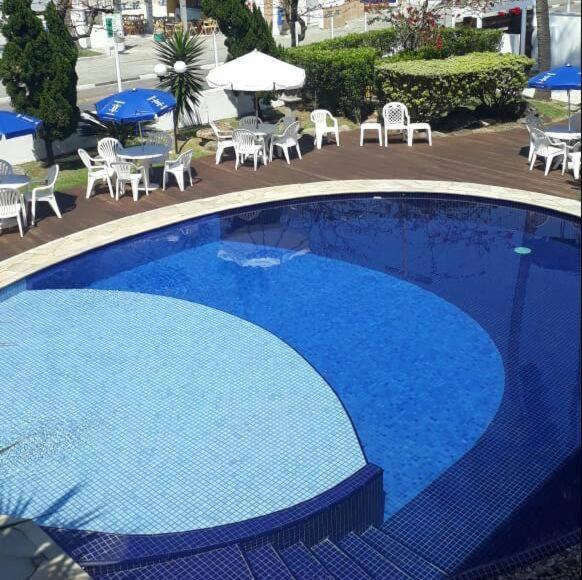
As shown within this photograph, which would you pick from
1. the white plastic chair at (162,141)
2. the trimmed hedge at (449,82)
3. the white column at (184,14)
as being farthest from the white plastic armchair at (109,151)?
the white column at (184,14)

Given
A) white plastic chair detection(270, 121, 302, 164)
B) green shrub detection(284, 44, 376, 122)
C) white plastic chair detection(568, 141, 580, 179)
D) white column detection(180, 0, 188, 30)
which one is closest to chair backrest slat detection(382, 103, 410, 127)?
green shrub detection(284, 44, 376, 122)

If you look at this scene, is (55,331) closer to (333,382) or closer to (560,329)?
(333,382)

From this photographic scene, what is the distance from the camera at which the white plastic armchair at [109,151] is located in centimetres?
1612

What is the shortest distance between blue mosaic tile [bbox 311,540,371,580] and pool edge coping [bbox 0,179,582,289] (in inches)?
287

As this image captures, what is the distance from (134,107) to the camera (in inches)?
610

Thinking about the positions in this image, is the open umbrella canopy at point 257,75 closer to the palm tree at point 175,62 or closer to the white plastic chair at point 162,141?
the palm tree at point 175,62

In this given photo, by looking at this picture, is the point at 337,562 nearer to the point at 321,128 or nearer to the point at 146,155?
the point at 146,155

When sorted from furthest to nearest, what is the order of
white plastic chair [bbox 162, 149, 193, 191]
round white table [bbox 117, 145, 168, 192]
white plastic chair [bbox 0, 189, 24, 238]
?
A: white plastic chair [bbox 162, 149, 193, 191] < round white table [bbox 117, 145, 168, 192] < white plastic chair [bbox 0, 189, 24, 238]

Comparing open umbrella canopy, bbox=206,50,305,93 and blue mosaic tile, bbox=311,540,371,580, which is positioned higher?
open umbrella canopy, bbox=206,50,305,93

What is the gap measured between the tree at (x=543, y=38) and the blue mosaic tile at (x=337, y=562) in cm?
1907

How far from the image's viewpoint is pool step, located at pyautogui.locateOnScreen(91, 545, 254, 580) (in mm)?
6664

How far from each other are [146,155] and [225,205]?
1.99 metres

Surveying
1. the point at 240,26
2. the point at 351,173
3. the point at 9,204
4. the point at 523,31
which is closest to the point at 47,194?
the point at 9,204

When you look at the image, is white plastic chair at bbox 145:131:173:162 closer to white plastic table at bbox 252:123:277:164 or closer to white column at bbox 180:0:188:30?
white plastic table at bbox 252:123:277:164
